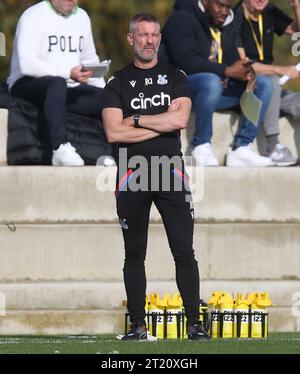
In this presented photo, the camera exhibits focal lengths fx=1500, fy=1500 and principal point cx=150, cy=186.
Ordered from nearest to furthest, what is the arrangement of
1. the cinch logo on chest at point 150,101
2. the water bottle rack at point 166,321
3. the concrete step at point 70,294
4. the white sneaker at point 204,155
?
the cinch logo on chest at point 150,101 < the water bottle rack at point 166,321 < the concrete step at point 70,294 < the white sneaker at point 204,155

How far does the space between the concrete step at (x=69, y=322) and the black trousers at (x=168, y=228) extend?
2358mm

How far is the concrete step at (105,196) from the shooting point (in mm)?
12227

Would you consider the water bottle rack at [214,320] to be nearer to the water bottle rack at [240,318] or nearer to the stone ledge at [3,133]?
the water bottle rack at [240,318]

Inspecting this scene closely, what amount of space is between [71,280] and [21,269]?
412mm

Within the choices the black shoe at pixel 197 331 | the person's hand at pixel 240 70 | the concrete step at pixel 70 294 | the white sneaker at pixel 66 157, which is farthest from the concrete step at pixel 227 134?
the black shoe at pixel 197 331

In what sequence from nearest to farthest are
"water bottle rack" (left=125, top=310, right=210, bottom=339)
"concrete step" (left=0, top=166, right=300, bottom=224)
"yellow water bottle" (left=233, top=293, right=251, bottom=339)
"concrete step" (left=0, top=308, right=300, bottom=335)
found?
"water bottle rack" (left=125, top=310, right=210, bottom=339) → "yellow water bottle" (left=233, top=293, right=251, bottom=339) → "concrete step" (left=0, top=308, right=300, bottom=335) → "concrete step" (left=0, top=166, right=300, bottom=224)

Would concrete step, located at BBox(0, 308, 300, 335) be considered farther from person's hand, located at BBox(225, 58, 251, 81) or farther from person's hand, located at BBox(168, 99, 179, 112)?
person's hand, located at BBox(168, 99, 179, 112)

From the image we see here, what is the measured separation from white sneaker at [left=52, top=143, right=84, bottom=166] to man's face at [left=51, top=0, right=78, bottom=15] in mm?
1141

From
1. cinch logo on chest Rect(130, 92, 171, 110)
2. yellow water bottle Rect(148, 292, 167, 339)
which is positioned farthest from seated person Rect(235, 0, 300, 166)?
cinch logo on chest Rect(130, 92, 171, 110)

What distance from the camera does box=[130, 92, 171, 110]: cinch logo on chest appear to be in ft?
30.9

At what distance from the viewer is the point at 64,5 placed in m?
12.5
